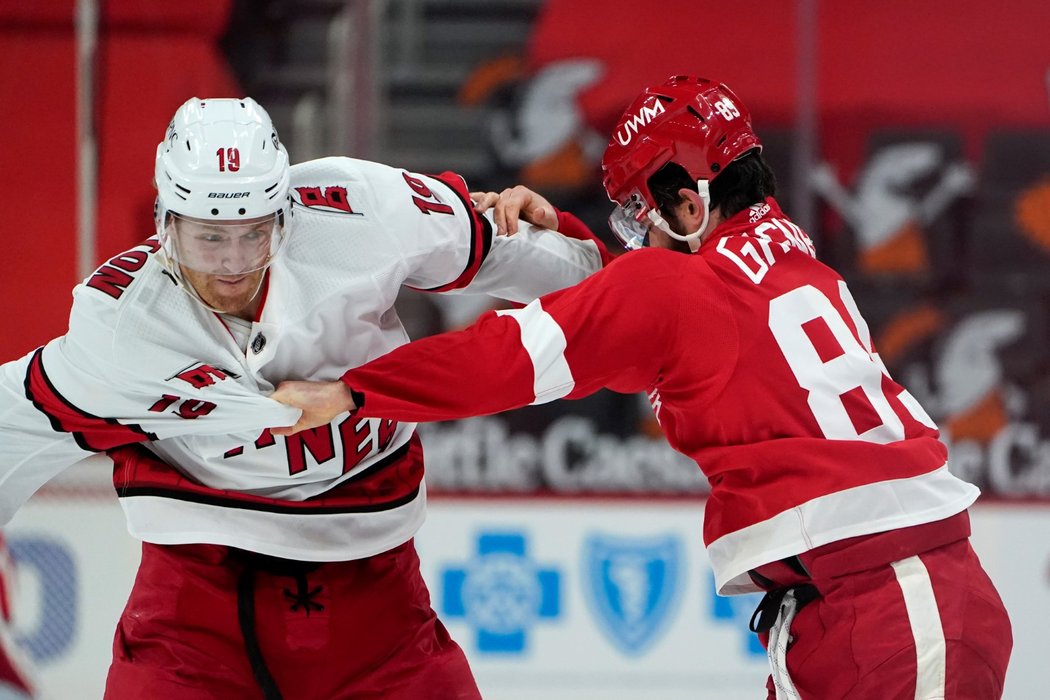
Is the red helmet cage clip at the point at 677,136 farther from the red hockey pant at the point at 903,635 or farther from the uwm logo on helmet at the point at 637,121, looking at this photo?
the red hockey pant at the point at 903,635

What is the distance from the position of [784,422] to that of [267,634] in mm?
972

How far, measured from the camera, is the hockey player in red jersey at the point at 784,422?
1.93 m

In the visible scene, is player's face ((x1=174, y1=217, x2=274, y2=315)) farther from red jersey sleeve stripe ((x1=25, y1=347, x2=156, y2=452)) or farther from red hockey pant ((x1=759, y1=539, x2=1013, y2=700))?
red hockey pant ((x1=759, y1=539, x2=1013, y2=700))

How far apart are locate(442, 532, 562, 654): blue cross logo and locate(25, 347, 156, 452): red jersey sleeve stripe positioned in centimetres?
203

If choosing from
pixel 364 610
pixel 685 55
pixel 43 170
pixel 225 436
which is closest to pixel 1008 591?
pixel 685 55

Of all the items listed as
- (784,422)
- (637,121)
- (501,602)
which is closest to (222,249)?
(637,121)

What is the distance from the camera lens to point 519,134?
14.1 ft

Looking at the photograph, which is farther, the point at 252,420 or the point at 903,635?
the point at 252,420

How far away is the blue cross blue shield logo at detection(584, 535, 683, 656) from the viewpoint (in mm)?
4023

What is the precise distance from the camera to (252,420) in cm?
203

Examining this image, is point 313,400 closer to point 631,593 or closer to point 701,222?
point 701,222

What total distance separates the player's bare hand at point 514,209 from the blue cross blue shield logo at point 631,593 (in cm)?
181

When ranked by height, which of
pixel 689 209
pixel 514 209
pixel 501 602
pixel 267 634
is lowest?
pixel 501 602

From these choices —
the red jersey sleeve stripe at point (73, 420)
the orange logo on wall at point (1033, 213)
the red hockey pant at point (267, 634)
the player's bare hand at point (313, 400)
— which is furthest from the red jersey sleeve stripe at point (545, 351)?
the orange logo on wall at point (1033, 213)
